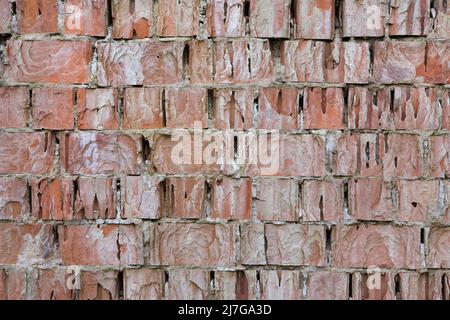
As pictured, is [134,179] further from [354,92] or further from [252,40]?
[354,92]

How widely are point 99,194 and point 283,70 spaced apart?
769 mm

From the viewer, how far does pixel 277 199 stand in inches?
71.7

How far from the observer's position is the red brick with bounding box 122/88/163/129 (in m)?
1.82

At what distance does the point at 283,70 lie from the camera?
1.81 metres

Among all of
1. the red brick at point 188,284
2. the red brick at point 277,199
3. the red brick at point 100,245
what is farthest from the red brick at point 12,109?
the red brick at point 277,199

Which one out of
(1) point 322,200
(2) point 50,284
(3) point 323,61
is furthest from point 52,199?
(3) point 323,61

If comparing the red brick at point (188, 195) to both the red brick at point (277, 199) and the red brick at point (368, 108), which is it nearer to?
the red brick at point (277, 199)

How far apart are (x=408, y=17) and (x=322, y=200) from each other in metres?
0.69

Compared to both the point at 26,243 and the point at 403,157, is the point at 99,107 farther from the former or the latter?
the point at 403,157

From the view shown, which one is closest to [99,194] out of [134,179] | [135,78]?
[134,179]

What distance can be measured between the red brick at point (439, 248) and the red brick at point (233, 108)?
73 centimetres

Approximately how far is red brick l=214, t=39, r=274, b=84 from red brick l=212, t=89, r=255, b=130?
0.04m

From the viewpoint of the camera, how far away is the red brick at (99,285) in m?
1.85

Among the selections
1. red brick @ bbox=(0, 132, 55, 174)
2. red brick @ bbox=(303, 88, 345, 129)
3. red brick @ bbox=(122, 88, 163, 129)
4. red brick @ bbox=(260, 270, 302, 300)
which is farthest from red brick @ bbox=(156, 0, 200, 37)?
red brick @ bbox=(260, 270, 302, 300)
